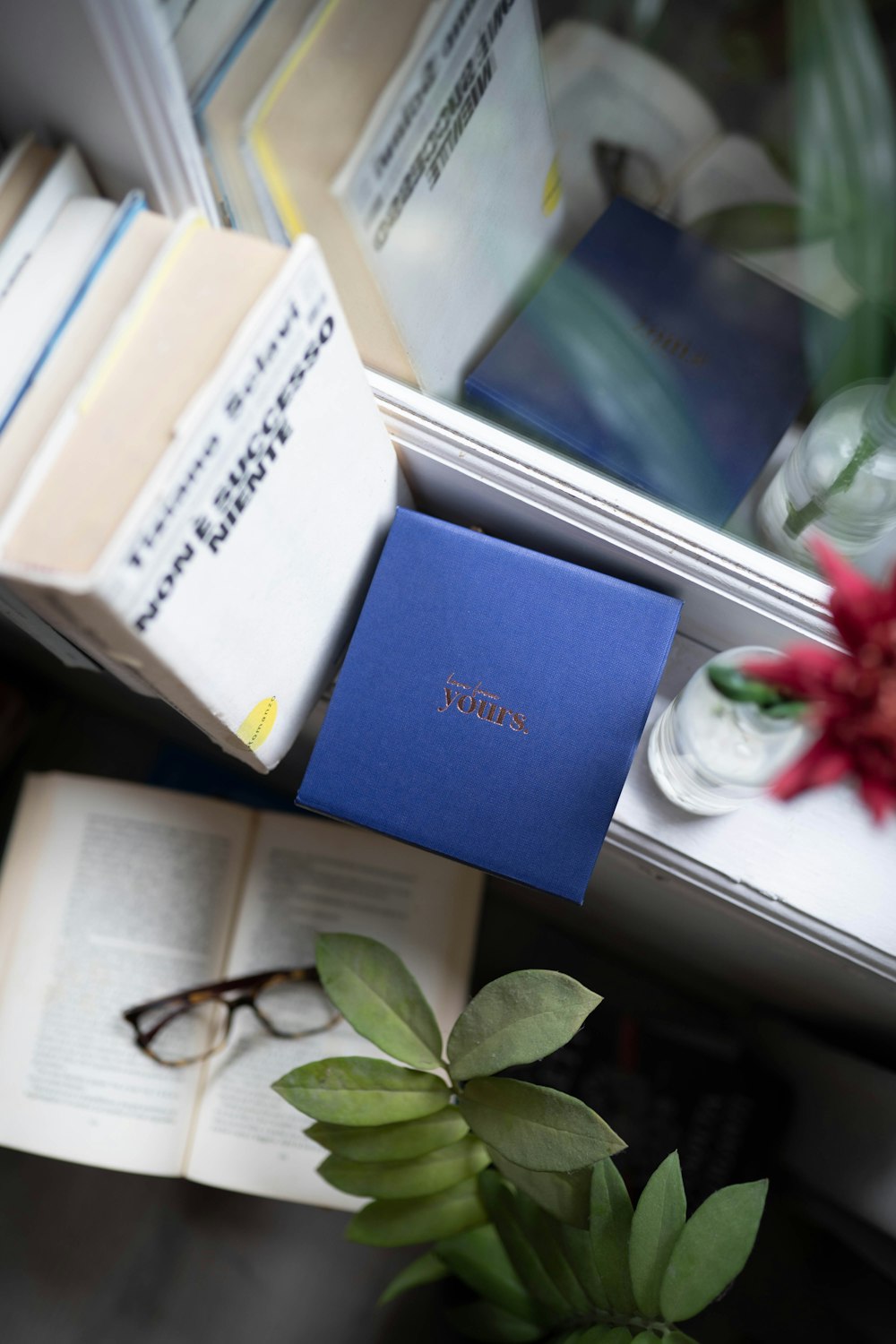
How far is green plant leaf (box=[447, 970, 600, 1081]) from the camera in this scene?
460mm

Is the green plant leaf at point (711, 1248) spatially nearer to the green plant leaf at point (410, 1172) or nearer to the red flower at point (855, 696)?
the green plant leaf at point (410, 1172)

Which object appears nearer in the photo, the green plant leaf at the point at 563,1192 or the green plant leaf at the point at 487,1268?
the green plant leaf at the point at 563,1192

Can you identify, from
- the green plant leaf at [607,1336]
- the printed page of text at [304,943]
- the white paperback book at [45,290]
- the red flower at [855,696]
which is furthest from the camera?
the printed page of text at [304,943]

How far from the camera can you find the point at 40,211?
1.35 ft

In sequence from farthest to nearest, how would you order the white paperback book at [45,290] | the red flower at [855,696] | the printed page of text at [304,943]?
the printed page of text at [304,943] < the white paperback book at [45,290] < the red flower at [855,696]

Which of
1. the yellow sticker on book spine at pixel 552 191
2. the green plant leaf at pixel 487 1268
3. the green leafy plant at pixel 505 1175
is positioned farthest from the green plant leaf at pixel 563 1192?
the yellow sticker on book spine at pixel 552 191

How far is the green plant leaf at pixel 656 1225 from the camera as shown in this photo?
468 millimetres

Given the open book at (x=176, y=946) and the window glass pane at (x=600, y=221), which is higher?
the window glass pane at (x=600, y=221)

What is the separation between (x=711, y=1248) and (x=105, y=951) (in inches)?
21.7

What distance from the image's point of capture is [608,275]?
0.67 m

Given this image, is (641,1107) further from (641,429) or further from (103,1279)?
(641,429)

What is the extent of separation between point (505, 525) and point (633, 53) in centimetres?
49

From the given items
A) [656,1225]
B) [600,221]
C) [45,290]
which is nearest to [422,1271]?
[656,1225]

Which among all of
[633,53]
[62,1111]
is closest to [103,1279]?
[62,1111]
